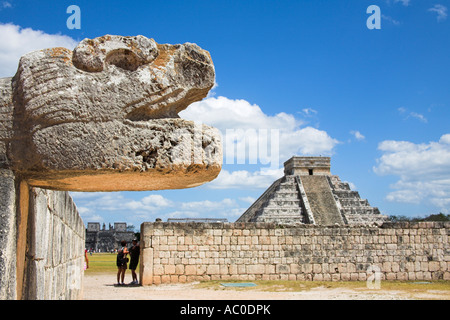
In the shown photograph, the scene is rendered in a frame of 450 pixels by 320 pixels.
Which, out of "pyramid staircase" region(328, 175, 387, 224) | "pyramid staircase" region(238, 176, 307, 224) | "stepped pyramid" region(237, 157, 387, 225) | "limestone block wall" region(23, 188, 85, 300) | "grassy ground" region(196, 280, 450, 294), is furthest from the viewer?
"pyramid staircase" region(328, 175, 387, 224)

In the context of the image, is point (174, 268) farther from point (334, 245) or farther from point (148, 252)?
point (334, 245)

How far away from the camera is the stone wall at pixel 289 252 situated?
46.0 ft

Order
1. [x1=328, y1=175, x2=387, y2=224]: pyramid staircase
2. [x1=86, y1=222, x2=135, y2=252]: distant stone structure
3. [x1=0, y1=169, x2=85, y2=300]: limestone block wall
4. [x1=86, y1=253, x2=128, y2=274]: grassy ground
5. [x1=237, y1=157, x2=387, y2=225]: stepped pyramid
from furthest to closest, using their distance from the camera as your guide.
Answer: [x1=86, y1=222, x2=135, y2=252]: distant stone structure
[x1=328, y1=175, x2=387, y2=224]: pyramid staircase
[x1=237, y1=157, x2=387, y2=225]: stepped pyramid
[x1=86, y1=253, x2=128, y2=274]: grassy ground
[x1=0, y1=169, x2=85, y2=300]: limestone block wall

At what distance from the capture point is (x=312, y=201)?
1454 inches

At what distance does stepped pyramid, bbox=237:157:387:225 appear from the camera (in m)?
33.0

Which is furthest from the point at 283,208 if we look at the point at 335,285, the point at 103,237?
the point at 103,237

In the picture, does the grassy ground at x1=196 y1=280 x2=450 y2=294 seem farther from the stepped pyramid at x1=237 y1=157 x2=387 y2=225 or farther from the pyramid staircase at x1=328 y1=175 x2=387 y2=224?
the pyramid staircase at x1=328 y1=175 x2=387 y2=224

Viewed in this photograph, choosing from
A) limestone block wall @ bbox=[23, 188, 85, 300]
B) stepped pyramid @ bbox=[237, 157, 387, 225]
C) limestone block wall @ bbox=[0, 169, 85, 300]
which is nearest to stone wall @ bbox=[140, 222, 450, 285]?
limestone block wall @ bbox=[23, 188, 85, 300]

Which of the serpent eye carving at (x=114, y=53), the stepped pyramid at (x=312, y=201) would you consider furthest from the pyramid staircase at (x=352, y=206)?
the serpent eye carving at (x=114, y=53)

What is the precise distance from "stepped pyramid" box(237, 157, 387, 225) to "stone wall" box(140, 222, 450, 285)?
1594 centimetres

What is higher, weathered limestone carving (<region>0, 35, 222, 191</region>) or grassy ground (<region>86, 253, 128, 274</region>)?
weathered limestone carving (<region>0, 35, 222, 191</region>)

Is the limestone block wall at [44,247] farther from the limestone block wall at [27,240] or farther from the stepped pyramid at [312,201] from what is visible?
the stepped pyramid at [312,201]
